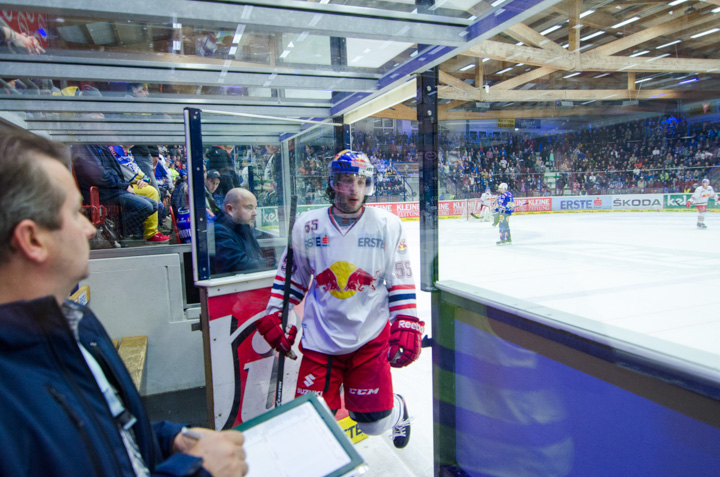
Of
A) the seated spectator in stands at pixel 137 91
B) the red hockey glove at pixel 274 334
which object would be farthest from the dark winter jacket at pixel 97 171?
the red hockey glove at pixel 274 334

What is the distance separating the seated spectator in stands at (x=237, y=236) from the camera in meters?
2.44

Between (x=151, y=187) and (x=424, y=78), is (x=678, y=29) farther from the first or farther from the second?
(x=151, y=187)

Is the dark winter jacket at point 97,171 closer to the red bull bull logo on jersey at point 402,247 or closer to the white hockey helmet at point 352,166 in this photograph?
the white hockey helmet at point 352,166

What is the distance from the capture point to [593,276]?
5887 millimetres

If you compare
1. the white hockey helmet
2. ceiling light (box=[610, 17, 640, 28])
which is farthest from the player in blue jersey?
ceiling light (box=[610, 17, 640, 28])

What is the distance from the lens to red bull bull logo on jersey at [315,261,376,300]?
2.00 meters

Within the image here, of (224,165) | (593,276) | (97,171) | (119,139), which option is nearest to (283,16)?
(224,165)

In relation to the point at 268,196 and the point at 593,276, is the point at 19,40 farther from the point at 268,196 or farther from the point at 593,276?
the point at 593,276

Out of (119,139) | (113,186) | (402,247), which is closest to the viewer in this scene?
(402,247)

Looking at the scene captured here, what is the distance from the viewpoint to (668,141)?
1.39 metres

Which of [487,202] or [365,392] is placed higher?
[487,202]

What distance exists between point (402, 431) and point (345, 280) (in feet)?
3.10

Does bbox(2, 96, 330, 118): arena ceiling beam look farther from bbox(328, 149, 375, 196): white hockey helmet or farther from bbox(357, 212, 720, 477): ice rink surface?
bbox(357, 212, 720, 477): ice rink surface

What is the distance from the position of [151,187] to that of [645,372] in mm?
4744
